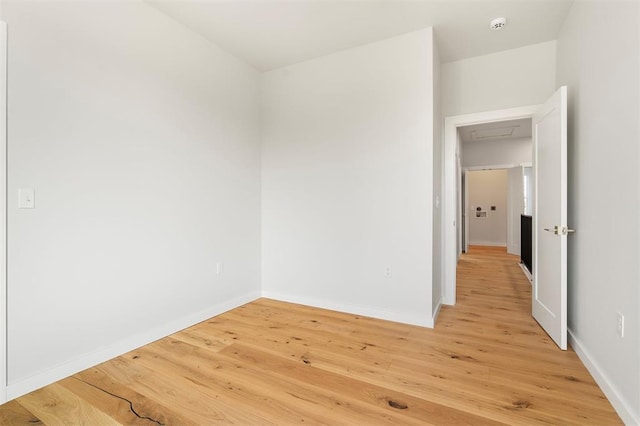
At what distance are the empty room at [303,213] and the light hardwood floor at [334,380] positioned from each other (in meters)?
0.02

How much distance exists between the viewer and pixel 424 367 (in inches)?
86.6

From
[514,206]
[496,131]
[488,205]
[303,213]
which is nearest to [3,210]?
[303,213]

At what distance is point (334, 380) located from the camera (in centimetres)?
204

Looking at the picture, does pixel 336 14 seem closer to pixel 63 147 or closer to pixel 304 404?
pixel 63 147

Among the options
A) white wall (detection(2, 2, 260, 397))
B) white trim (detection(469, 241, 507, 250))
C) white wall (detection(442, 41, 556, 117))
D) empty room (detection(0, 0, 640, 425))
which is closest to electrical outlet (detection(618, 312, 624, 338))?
empty room (detection(0, 0, 640, 425))

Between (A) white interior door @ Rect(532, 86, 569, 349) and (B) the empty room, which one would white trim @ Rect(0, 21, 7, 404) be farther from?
(A) white interior door @ Rect(532, 86, 569, 349)

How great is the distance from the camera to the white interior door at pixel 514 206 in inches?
289

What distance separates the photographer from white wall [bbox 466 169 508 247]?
29.4ft

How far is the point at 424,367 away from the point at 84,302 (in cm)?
248

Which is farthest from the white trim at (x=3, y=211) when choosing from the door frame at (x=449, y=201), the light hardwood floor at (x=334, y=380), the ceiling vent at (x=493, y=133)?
the ceiling vent at (x=493, y=133)

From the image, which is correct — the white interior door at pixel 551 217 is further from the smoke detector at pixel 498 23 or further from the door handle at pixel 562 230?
the smoke detector at pixel 498 23

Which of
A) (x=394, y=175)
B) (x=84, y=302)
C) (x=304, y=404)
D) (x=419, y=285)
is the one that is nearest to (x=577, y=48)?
(x=394, y=175)

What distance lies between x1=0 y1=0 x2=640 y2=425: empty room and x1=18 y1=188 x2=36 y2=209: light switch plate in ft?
0.04

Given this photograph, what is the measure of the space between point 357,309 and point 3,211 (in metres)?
2.94
